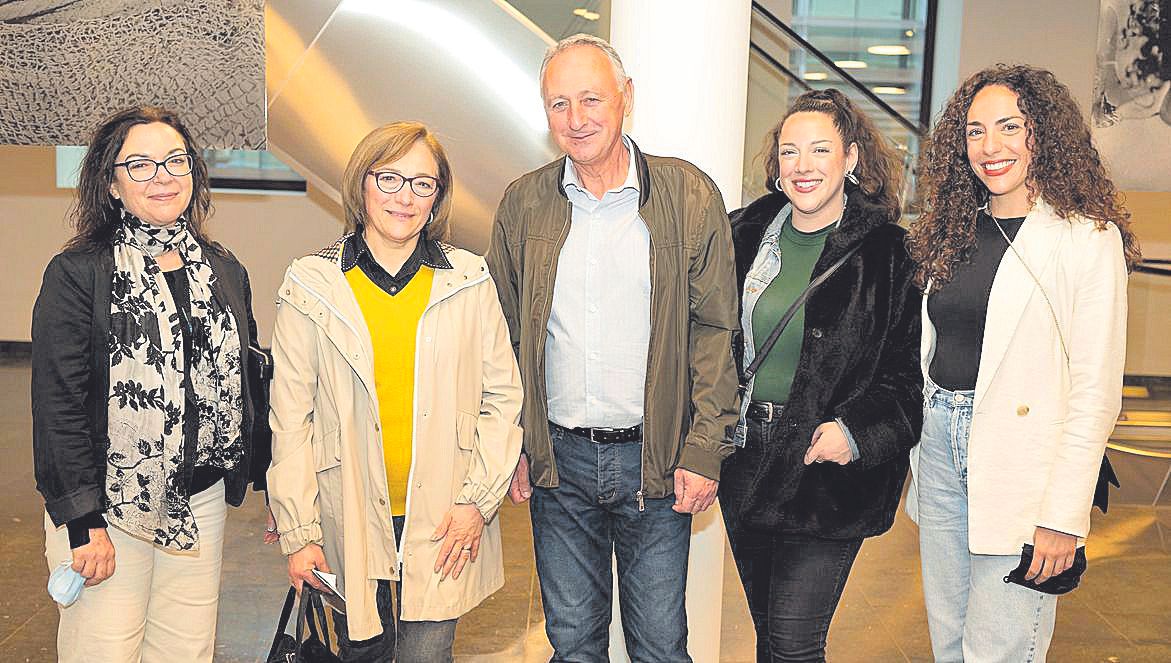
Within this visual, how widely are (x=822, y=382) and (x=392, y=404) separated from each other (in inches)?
37.3

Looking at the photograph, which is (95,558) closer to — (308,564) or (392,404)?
(308,564)

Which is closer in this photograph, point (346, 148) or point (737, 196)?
point (737, 196)

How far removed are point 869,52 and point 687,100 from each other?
6.80m

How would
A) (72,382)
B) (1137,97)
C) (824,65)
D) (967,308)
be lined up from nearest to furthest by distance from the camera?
(72,382)
(967,308)
(1137,97)
(824,65)

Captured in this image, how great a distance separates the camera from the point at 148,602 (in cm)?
244

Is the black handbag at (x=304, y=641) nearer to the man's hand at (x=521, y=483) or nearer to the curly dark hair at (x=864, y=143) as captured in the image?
the man's hand at (x=521, y=483)

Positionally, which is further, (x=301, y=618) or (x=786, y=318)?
(x=786, y=318)

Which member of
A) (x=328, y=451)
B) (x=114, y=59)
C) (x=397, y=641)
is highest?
(x=114, y=59)

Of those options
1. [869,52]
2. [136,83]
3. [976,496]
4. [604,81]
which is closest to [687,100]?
[604,81]

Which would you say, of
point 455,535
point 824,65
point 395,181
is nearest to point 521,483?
point 455,535

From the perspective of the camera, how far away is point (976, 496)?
2301 millimetres

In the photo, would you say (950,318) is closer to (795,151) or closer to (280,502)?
(795,151)

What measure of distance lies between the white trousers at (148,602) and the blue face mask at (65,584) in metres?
0.03

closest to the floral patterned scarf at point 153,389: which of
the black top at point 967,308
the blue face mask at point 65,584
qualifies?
the blue face mask at point 65,584
